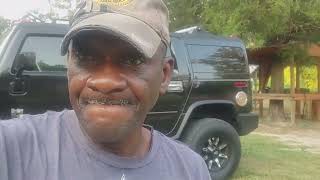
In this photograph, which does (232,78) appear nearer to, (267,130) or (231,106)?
(231,106)

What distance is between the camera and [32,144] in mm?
1226

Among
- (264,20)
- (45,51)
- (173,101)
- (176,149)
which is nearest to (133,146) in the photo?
(176,149)

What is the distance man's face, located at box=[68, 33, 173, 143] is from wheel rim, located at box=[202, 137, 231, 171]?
581cm

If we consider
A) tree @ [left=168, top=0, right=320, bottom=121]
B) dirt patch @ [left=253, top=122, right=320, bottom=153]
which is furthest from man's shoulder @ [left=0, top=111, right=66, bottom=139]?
tree @ [left=168, top=0, right=320, bottom=121]

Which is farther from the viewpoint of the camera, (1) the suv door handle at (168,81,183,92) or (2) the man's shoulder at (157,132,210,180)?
(1) the suv door handle at (168,81,183,92)

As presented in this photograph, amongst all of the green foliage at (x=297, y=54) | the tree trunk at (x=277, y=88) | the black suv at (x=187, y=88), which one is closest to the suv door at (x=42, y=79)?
the black suv at (x=187, y=88)

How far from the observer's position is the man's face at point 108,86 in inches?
45.3

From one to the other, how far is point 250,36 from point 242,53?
6526 mm

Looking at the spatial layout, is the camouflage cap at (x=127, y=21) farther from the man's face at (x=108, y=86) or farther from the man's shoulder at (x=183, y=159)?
the man's shoulder at (x=183, y=159)

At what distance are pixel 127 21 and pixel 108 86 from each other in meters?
Answer: 0.16

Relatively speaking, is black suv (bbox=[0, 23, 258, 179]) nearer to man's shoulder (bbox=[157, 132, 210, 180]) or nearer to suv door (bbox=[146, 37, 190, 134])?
suv door (bbox=[146, 37, 190, 134])

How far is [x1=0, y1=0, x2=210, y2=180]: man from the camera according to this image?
1.17 m

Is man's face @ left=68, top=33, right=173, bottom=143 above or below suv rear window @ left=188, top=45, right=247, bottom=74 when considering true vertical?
above

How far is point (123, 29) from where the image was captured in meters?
1.17
